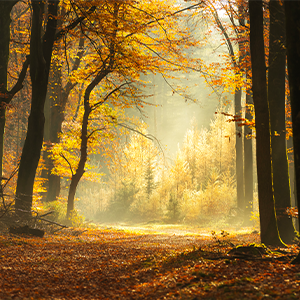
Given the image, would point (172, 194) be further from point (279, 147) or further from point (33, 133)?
A: point (279, 147)

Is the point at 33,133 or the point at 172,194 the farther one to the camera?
the point at 172,194

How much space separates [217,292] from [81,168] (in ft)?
31.6

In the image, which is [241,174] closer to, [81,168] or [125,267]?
Result: [81,168]

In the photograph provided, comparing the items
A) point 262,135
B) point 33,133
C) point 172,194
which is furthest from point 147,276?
point 172,194

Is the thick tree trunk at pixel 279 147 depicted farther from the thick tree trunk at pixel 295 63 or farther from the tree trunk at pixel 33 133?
the tree trunk at pixel 33 133

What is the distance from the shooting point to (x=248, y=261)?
374 cm

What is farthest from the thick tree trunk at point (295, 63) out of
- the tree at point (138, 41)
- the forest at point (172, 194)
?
the tree at point (138, 41)

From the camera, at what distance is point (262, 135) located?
17.4ft

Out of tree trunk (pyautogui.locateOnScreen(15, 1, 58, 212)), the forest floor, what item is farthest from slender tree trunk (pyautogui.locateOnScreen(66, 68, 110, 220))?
the forest floor

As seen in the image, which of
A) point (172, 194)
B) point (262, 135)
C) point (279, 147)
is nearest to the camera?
point (262, 135)

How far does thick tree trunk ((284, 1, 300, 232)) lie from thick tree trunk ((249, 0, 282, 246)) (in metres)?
1.89

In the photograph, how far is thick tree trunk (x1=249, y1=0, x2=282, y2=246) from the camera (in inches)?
209

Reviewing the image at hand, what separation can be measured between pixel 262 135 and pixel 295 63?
A: 2082 mm

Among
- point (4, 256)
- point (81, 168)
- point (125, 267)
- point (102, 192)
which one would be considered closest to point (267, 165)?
point (125, 267)
